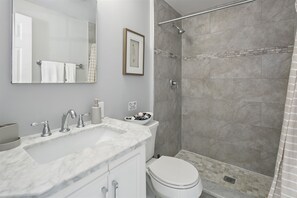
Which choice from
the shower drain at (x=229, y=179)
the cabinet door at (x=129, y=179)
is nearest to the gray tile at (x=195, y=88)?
the shower drain at (x=229, y=179)

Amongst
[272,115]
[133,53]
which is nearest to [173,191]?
[133,53]

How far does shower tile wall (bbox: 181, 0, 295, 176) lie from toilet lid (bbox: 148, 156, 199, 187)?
120cm

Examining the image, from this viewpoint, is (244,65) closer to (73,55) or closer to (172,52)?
(172,52)

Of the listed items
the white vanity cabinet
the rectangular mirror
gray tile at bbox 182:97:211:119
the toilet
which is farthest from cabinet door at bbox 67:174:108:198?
gray tile at bbox 182:97:211:119

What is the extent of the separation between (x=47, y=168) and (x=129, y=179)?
0.43m

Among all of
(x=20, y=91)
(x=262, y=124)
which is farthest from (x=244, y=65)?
(x=20, y=91)

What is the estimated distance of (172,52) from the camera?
2340mm

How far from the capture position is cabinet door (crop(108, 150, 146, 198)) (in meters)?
0.77

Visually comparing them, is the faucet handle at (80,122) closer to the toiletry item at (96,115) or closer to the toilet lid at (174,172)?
the toiletry item at (96,115)

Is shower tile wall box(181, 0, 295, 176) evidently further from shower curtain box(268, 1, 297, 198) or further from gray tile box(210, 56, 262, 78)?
shower curtain box(268, 1, 297, 198)

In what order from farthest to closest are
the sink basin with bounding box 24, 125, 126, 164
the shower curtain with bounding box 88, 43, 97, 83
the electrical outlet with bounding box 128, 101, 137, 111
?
1. the electrical outlet with bounding box 128, 101, 137, 111
2. the shower curtain with bounding box 88, 43, 97, 83
3. the sink basin with bounding box 24, 125, 126, 164

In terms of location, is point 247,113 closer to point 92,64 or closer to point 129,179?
point 129,179

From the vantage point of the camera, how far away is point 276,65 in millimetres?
1897

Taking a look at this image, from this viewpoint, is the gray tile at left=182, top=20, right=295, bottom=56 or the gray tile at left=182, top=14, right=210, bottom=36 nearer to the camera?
the gray tile at left=182, top=20, right=295, bottom=56
